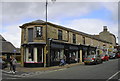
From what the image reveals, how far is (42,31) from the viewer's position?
2703cm

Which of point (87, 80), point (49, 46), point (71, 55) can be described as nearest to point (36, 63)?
point (49, 46)

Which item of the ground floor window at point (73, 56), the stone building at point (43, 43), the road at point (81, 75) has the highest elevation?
the stone building at point (43, 43)

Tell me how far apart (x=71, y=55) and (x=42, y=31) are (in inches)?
376

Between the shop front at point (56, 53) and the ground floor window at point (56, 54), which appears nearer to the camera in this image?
the shop front at point (56, 53)

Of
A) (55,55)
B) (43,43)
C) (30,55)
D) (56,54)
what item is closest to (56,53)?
(56,54)

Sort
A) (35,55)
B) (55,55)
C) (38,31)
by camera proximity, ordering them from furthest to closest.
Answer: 1. (55,55)
2. (38,31)
3. (35,55)

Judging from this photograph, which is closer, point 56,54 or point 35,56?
point 35,56

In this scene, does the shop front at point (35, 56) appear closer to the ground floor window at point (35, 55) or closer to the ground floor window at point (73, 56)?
the ground floor window at point (35, 55)

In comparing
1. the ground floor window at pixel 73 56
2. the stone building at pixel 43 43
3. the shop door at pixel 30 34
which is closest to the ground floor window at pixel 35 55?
the stone building at pixel 43 43

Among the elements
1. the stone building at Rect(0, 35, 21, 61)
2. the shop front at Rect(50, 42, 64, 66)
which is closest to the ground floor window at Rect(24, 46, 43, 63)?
the shop front at Rect(50, 42, 64, 66)

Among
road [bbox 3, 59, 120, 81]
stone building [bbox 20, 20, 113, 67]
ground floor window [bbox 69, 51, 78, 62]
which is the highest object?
stone building [bbox 20, 20, 113, 67]

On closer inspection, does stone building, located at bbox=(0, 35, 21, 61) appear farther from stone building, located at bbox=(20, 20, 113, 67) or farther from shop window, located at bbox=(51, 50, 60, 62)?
shop window, located at bbox=(51, 50, 60, 62)

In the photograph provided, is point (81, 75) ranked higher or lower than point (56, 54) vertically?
lower

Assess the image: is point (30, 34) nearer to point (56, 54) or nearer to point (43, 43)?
point (43, 43)
